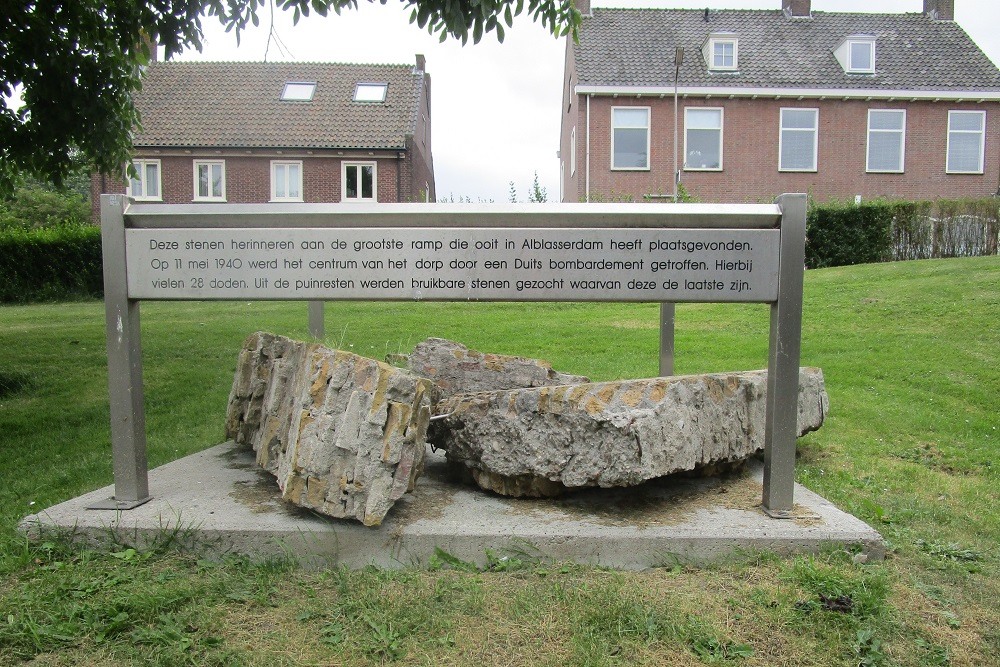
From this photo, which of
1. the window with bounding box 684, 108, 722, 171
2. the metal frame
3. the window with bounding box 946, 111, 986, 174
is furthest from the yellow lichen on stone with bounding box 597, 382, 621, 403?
the window with bounding box 946, 111, 986, 174

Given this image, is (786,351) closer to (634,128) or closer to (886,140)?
(634,128)

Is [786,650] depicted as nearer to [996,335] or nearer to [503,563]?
[503,563]

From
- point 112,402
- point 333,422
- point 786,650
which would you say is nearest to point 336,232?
point 333,422

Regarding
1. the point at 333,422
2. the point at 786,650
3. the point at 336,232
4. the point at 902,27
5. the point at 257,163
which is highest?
the point at 902,27

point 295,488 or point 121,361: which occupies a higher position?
point 121,361

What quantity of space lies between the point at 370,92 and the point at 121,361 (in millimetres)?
25118

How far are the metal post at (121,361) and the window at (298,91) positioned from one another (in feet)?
79.8

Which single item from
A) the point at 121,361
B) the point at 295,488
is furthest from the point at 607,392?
the point at 121,361

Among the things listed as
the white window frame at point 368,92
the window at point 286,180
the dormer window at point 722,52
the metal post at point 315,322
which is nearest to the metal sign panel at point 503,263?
the metal post at point 315,322

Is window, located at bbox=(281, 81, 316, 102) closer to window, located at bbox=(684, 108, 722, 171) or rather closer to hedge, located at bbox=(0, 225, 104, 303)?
hedge, located at bbox=(0, 225, 104, 303)

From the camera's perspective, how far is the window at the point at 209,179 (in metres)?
24.5

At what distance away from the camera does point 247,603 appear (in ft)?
8.06

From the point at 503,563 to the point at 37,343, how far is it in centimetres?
920

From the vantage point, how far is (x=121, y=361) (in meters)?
3.10
